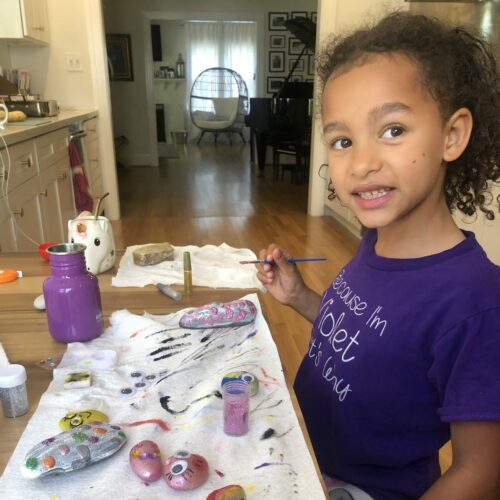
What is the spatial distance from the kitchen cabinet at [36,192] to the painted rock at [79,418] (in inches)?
55.7

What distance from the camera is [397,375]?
0.66 metres

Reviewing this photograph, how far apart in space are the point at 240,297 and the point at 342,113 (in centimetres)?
42

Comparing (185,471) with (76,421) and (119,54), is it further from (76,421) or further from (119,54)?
(119,54)

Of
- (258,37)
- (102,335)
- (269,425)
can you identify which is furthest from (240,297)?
(258,37)

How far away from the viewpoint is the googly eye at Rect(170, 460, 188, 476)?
1.57ft

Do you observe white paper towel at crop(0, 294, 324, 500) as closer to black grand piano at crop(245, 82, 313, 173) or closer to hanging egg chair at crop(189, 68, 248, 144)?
black grand piano at crop(245, 82, 313, 173)

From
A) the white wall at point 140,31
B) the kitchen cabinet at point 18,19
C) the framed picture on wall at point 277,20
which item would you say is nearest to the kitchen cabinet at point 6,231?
the kitchen cabinet at point 18,19

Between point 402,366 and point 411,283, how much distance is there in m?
0.12

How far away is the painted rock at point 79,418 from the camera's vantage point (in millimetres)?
557

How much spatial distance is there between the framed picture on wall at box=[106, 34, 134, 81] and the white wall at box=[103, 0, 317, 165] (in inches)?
2.7

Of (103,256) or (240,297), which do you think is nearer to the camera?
(240,297)

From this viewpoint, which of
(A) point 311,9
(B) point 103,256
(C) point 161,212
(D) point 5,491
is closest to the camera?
(D) point 5,491

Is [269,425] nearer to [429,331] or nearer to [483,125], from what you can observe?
[429,331]

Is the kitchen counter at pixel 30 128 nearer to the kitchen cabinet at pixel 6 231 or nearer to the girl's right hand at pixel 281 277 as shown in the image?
the kitchen cabinet at pixel 6 231
